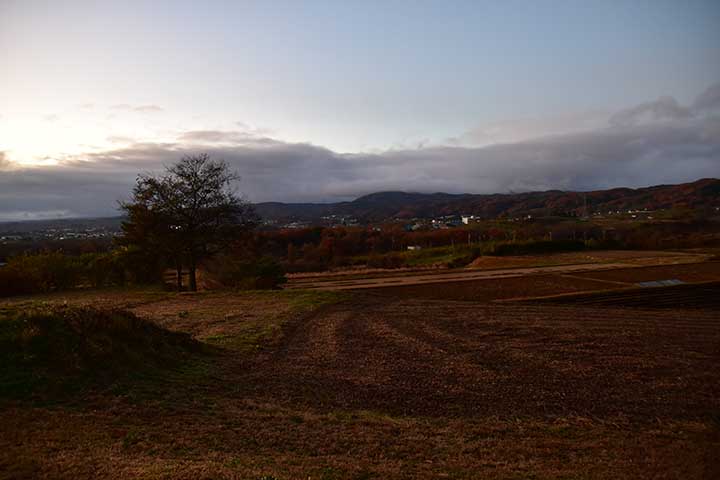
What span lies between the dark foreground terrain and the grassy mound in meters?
0.42

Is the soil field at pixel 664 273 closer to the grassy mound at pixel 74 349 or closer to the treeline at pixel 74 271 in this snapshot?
the grassy mound at pixel 74 349

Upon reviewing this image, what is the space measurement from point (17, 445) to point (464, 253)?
5742 cm

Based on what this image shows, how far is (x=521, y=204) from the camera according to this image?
543 feet

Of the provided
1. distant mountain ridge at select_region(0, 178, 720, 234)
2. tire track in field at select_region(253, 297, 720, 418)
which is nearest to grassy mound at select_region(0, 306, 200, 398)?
tire track in field at select_region(253, 297, 720, 418)

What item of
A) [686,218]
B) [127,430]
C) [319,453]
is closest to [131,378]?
[127,430]

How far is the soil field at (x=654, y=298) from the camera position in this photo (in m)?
24.5

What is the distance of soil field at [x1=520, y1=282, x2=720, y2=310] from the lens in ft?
80.5

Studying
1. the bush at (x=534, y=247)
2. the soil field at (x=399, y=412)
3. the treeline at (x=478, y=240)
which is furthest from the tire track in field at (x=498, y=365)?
the bush at (x=534, y=247)

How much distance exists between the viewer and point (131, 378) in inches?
360

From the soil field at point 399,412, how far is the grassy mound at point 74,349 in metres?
0.62

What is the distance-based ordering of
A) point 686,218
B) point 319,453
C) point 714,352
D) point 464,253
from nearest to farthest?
point 319,453 → point 714,352 → point 464,253 → point 686,218

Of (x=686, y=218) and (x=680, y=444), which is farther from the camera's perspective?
(x=686, y=218)

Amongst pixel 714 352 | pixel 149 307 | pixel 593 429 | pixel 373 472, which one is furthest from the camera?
pixel 149 307

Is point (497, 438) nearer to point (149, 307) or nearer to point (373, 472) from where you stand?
point (373, 472)
